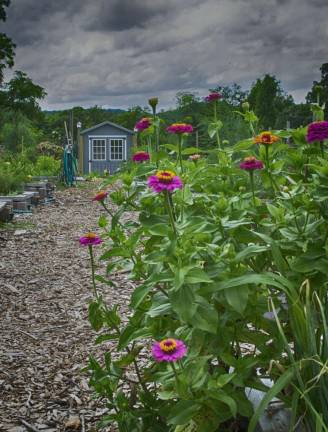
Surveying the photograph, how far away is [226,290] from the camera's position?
1307 millimetres

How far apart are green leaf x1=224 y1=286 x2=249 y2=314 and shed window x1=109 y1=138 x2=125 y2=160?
916 inches

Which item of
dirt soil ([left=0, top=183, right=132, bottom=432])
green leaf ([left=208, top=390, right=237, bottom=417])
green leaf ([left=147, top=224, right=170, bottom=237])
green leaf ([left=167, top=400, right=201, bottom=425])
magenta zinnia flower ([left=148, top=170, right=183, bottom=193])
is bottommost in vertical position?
dirt soil ([left=0, top=183, right=132, bottom=432])

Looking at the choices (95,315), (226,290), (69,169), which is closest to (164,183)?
(226,290)

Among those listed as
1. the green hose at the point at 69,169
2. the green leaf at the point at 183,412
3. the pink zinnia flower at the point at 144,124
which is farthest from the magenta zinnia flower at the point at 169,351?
the green hose at the point at 69,169

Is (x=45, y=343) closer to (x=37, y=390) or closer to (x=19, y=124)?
(x=37, y=390)

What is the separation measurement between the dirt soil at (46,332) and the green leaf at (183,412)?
94 cm

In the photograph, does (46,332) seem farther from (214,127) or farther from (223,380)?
(223,380)

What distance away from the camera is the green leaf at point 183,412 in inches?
50.9

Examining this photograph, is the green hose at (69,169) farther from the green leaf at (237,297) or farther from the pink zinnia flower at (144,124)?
the green leaf at (237,297)

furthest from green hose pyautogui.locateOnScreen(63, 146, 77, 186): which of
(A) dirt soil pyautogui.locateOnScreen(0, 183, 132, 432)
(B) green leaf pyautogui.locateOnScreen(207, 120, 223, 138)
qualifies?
(B) green leaf pyautogui.locateOnScreen(207, 120, 223, 138)

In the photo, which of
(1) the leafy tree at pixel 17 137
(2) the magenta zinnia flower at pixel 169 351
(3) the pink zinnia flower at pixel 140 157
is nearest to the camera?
(2) the magenta zinnia flower at pixel 169 351

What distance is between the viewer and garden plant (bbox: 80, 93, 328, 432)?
4.24 feet

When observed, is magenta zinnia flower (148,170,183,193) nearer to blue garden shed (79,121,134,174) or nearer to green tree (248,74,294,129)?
green tree (248,74,294,129)

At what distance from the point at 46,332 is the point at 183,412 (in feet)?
6.69
